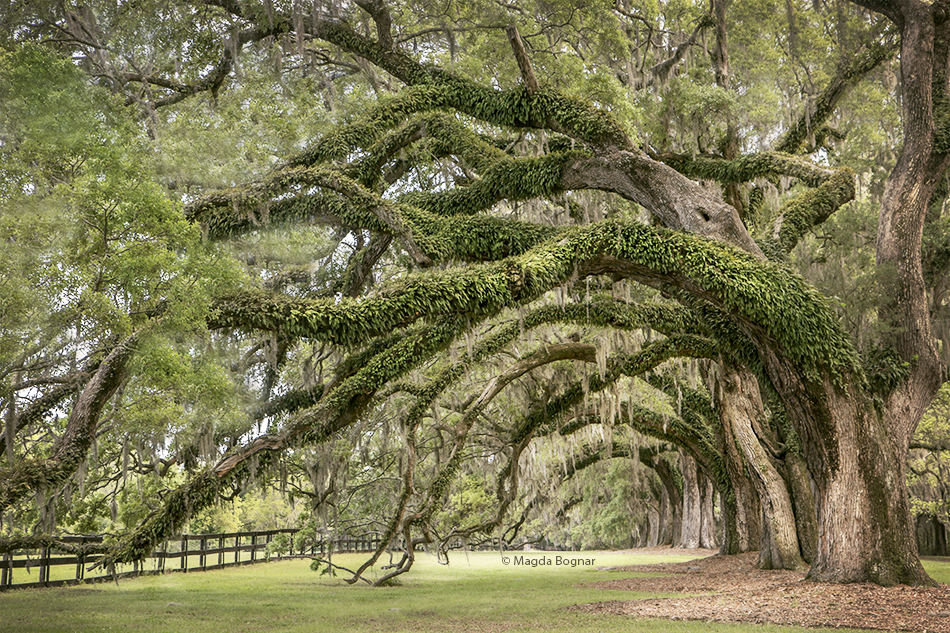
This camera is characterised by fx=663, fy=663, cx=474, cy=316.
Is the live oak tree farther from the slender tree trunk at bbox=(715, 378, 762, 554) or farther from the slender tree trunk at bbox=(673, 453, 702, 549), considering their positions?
the slender tree trunk at bbox=(673, 453, 702, 549)

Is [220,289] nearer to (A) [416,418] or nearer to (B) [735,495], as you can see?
(A) [416,418]

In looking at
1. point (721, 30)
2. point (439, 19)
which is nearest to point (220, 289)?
point (439, 19)

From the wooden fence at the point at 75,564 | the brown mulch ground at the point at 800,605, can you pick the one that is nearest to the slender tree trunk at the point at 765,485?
the brown mulch ground at the point at 800,605

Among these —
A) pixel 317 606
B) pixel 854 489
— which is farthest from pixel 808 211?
pixel 317 606

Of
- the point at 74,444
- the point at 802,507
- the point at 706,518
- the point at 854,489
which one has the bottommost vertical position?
the point at 706,518

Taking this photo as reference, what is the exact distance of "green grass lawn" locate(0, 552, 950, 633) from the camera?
8.21m

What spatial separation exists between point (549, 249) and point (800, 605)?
18.3 feet

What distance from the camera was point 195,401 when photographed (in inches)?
415

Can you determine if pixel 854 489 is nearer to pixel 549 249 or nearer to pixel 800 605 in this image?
pixel 800 605

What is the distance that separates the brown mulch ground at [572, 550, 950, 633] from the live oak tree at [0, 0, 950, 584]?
2.30ft

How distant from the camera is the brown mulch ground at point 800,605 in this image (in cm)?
728

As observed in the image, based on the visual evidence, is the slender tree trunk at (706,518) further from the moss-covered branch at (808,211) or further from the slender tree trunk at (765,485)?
the moss-covered branch at (808,211)

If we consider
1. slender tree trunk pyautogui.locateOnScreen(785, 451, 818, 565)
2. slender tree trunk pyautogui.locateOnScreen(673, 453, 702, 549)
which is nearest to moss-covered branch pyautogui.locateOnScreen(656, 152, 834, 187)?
slender tree trunk pyautogui.locateOnScreen(785, 451, 818, 565)

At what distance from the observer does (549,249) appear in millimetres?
9000
